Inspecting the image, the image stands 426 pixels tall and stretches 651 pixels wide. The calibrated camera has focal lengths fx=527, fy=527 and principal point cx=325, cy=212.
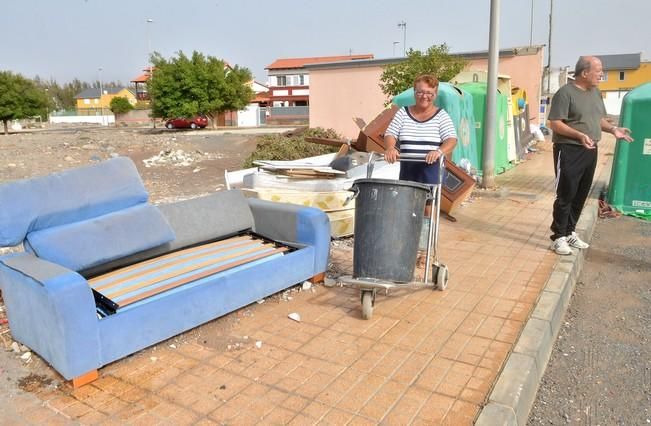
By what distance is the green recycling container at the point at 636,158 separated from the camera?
8.31m

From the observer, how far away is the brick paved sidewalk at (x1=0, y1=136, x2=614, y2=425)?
2986 mm

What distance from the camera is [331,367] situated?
3.46m

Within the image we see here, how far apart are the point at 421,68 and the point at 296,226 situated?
15.7 metres

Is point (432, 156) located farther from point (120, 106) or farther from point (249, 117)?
point (120, 106)

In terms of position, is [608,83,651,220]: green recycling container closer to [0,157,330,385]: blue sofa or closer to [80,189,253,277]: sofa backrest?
[0,157,330,385]: blue sofa

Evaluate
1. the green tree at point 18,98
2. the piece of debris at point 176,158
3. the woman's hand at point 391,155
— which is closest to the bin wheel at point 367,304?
the woman's hand at point 391,155

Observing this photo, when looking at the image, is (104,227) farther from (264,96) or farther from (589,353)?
(264,96)

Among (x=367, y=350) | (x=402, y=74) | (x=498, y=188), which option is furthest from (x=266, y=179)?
(x=402, y=74)

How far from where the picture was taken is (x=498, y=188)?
1022cm

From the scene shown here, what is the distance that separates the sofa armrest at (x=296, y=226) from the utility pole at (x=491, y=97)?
602 cm

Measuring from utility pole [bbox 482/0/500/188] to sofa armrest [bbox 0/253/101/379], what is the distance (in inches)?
326

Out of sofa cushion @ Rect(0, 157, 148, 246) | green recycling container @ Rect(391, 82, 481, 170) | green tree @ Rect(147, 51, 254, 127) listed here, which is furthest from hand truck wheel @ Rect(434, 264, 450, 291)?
green tree @ Rect(147, 51, 254, 127)

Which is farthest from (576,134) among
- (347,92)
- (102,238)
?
(347,92)

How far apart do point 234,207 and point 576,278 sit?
11.9ft
